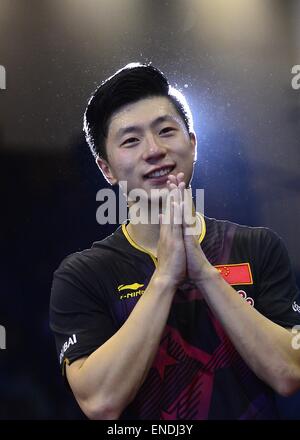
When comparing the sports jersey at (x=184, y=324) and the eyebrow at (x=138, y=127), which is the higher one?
the eyebrow at (x=138, y=127)

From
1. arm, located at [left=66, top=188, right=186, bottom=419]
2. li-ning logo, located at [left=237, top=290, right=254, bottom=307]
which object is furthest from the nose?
li-ning logo, located at [left=237, top=290, right=254, bottom=307]

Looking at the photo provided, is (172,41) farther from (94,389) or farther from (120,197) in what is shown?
(94,389)

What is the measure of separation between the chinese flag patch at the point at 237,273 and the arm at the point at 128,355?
0.68ft

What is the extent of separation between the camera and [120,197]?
4.81ft

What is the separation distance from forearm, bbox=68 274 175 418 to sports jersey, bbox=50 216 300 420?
3.5 inches

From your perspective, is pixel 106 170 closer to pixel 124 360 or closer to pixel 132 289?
pixel 132 289

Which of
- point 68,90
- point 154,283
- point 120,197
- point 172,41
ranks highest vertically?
point 172,41

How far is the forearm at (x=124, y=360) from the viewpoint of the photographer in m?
1.11

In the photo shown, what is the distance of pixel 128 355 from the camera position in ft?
3.66

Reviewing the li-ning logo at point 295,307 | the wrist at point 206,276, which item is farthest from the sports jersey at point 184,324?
the wrist at point 206,276

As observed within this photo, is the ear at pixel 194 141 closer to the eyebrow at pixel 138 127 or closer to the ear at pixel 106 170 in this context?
the eyebrow at pixel 138 127

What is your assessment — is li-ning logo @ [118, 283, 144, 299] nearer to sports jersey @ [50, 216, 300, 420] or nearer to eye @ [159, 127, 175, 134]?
sports jersey @ [50, 216, 300, 420]
